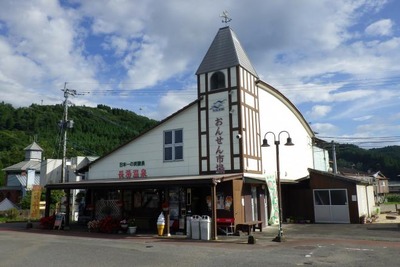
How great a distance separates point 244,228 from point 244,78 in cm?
763

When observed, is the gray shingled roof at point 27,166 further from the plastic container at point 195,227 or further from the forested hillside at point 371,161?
the forested hillside at point 371,161

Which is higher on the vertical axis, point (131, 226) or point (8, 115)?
point (8, 115)

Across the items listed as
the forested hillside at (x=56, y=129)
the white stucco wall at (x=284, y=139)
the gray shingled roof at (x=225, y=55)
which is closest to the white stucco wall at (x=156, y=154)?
the gray shingled roof at (x=225, y=55)

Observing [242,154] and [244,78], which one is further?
[244,78]

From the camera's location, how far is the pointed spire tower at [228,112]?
18.5 metres

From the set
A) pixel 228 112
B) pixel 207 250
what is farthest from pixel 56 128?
pixel 207 250

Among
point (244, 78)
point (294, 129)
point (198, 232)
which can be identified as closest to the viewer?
point (198, 232)

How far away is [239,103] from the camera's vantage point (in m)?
18.5

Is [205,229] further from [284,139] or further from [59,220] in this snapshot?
[284,139]

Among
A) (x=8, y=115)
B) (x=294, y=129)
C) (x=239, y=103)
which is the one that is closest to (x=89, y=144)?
(x=8, y=115)

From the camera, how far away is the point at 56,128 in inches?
3142

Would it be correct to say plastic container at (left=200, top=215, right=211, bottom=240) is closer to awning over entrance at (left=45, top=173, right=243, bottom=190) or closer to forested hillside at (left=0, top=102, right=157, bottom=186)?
awning over entrance at (left=45, top=173, right=243, bottom=190)

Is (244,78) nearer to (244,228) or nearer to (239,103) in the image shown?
(239,103)

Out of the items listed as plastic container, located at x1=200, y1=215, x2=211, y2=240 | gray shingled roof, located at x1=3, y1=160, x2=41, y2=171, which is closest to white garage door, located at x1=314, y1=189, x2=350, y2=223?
plastic container, located at x1=200, y1=215, x2=211, y2=240
